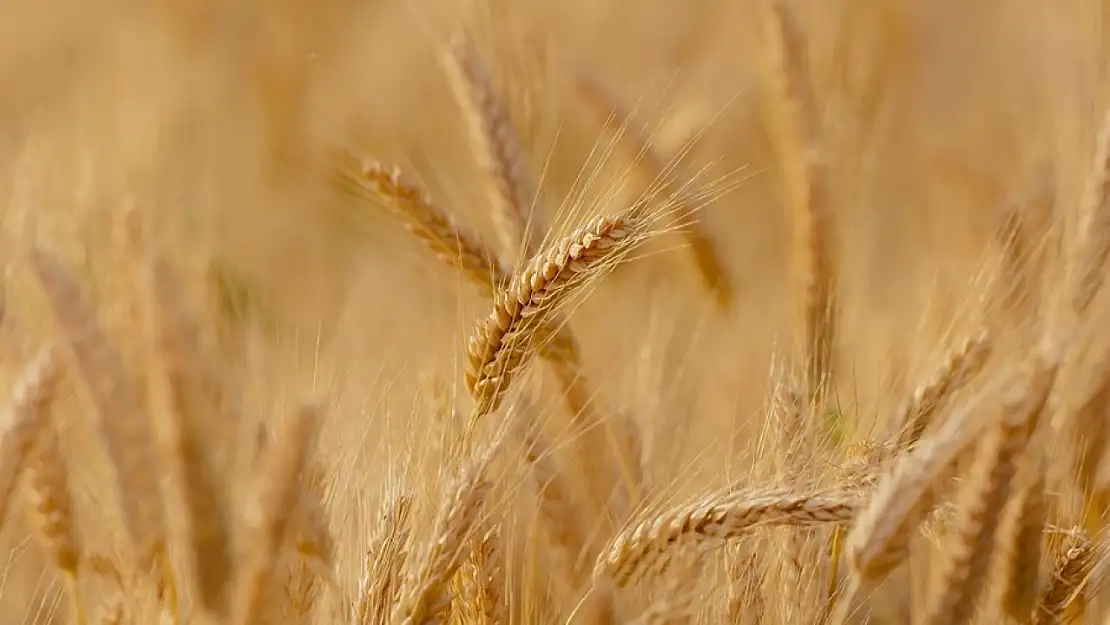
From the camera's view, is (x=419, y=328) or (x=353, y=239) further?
(x=353, y=239)

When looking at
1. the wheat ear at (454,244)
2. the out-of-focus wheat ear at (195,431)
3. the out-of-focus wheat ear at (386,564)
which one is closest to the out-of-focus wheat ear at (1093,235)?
the wheat ear at (454,244)

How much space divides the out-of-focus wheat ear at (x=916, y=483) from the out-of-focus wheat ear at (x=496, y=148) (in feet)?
1.44

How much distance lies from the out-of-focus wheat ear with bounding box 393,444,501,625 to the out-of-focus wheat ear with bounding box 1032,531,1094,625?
0.46 m

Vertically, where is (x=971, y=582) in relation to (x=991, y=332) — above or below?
below

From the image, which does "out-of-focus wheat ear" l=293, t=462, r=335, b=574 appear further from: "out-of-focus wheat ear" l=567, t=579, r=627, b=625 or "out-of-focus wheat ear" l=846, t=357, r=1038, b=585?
"out-of-focus wheat ear" l=846, t=357, r=1038, b=585

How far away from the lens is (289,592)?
2.61 ft

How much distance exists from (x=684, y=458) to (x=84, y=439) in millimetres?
588

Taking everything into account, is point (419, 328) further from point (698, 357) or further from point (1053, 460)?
point (1053, 460)

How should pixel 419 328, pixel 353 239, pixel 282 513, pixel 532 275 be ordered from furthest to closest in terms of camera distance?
1. pixel 353 239
2. pixel 419 328
3. pixel 532 275
4. pixel 282 513

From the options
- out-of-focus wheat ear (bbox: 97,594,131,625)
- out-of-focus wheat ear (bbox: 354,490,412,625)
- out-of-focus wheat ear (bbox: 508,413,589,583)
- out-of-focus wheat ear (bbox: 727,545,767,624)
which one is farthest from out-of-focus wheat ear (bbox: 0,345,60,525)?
out-of-focus wheat ear (bbox: 727,545,767,624)

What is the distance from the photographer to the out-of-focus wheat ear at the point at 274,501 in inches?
25.6

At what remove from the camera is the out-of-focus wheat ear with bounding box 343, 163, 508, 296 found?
0.95 metres

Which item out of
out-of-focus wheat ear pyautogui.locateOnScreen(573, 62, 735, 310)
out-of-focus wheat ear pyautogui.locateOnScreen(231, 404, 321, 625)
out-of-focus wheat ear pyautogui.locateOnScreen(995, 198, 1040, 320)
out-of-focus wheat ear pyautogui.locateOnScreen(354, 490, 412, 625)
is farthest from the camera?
out-of-focus wheat ear pyautogui.locateOnScreen(573, 62, 735, 310)

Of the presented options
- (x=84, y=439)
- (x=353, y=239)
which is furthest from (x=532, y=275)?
(x=353, y=239)
